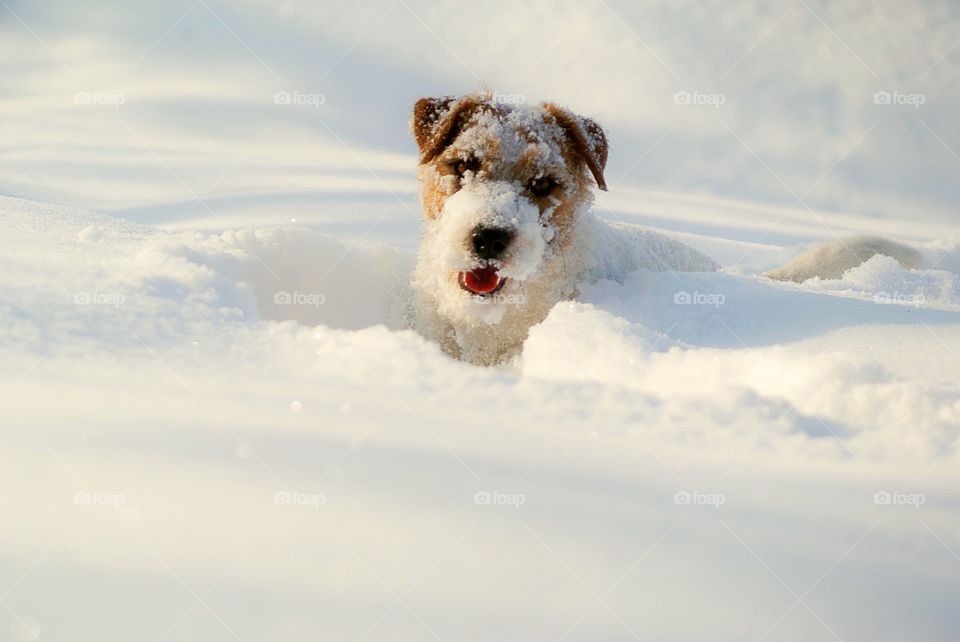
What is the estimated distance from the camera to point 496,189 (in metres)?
4.12

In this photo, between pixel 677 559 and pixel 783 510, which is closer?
pixel 677 559

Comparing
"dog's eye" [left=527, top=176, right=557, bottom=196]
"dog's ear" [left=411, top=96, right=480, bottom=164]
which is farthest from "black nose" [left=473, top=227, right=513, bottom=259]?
"dog's ear" [left=411, top=96, right=480, bottom=164]

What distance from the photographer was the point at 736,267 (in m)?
8.73

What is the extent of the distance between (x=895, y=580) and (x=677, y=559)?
49 cm

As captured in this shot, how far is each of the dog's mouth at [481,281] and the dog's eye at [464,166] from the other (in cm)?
56

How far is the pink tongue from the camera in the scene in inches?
163

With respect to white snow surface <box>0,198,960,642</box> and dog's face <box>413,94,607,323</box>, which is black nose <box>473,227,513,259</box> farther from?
white snow surface <box>0,198,960,642</box>

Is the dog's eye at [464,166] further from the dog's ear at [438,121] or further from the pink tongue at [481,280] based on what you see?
the pink tongue at [481,280]

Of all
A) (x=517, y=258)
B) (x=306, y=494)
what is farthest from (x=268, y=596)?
(x=517, y=258)

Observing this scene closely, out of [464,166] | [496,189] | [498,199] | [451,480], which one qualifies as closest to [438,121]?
[464,166]

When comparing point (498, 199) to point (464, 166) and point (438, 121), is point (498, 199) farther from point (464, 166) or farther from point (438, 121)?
point (438, 121)

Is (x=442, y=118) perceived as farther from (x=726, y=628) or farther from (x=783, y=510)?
(x=726, y=628)

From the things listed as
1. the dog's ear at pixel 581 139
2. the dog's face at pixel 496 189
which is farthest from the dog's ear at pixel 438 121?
the dog's ear at pixel 581 139

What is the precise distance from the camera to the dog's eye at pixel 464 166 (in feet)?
14.0
